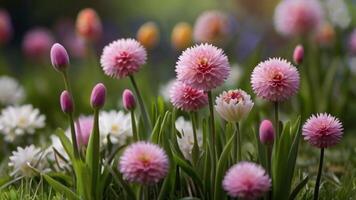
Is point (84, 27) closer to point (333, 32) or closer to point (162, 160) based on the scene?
point (333, 32)

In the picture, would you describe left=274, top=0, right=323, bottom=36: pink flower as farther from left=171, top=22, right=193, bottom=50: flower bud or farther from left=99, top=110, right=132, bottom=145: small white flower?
left=99, top=110, right=132, bottom=145: small white flower

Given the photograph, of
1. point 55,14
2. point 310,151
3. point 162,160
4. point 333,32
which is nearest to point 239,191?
point 162,160

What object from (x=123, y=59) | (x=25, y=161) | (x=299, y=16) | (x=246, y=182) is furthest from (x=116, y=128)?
(x=299, y=16)

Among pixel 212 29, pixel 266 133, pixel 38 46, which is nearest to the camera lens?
Result: pixel 266 133

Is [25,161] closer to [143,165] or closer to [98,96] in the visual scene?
[98,96]

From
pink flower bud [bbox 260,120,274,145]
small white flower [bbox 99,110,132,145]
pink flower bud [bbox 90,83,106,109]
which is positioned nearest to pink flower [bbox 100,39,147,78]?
pink flower bud [bbox 90,83,106,109]

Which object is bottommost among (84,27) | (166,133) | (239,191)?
(239,191)

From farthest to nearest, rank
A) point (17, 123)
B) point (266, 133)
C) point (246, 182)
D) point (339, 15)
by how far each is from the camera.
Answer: point (339, 15)
point (17, 123)
point (266, 133)
point (246, 182)
